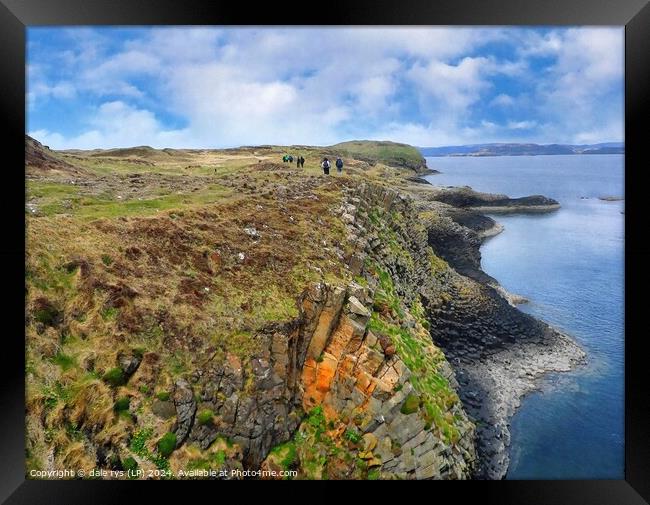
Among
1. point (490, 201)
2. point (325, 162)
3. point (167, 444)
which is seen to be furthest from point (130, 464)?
point (490, 201)

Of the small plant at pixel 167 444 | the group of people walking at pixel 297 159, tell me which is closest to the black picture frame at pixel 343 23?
the small plant at pixel 167 444

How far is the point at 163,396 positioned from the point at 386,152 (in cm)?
1006

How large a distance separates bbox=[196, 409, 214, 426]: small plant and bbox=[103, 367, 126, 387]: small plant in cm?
148

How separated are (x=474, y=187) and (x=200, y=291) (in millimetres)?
11412

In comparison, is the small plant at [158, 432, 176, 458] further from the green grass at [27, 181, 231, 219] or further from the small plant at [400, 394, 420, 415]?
the green grass at [27, 181, 231, 219]

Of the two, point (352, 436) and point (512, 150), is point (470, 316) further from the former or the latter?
point (352, 436)

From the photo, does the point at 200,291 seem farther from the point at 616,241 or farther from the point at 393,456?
the point at 616,241

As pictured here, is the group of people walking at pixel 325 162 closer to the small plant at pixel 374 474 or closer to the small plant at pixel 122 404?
the small plant at pixel 122 404

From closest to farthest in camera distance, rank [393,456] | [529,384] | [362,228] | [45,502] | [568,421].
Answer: [45,502], [393,456], [568,421], [362,228], [529,384]

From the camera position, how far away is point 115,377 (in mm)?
7484

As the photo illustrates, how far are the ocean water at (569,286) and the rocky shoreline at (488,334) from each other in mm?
450

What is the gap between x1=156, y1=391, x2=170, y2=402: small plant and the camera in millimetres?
7473

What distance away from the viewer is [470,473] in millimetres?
10055

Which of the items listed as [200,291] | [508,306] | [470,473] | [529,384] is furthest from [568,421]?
[200,291]
